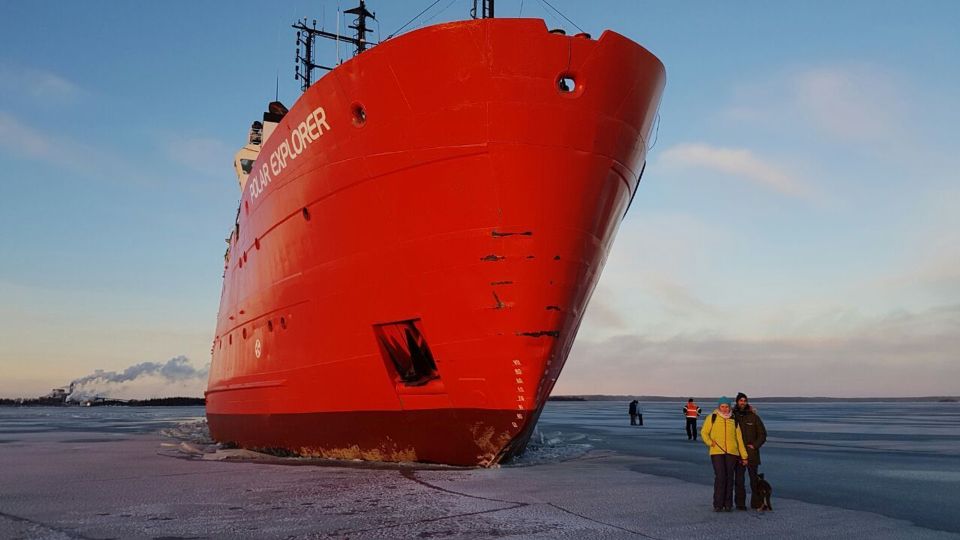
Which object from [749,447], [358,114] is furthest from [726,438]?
[358,114]

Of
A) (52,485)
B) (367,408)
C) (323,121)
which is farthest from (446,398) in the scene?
(52,485)

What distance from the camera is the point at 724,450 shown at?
6.14 m

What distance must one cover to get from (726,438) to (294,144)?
267 inches

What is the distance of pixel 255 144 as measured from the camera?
17672 millimetres

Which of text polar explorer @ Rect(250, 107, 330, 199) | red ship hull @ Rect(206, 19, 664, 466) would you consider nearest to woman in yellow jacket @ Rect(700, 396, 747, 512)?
red ship hull @ Rect(206, 19, 664, 466)

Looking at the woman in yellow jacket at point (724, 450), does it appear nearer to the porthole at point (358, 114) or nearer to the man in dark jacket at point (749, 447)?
the man in dark jacket at point (749, 447)

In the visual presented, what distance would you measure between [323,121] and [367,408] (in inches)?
147

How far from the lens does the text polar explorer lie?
347 inches

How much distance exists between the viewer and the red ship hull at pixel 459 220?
7.43 meters

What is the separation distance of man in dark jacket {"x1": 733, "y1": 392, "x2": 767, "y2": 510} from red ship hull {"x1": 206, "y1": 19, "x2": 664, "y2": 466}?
2.17 meters

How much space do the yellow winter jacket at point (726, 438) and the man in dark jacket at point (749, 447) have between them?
0.06 meters

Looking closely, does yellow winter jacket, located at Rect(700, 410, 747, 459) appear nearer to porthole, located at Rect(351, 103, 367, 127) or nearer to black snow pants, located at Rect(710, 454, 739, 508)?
black snow pants, located at Rect(710, 454, 739, 508)

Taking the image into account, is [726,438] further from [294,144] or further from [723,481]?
[294,144]

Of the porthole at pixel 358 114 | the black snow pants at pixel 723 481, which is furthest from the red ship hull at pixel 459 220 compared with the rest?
the black snow pants at pixel 723 481
